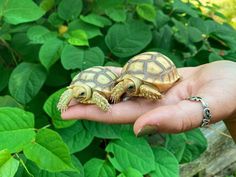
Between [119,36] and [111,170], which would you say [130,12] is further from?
[111,170]

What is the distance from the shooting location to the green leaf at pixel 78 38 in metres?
1.63

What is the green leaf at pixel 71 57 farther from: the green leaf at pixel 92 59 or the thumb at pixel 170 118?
the thumb at pixel 170 118

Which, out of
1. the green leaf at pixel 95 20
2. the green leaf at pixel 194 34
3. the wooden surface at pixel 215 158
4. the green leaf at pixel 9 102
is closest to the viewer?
the green leaf at pixel 9 102

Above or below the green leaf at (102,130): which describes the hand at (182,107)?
above

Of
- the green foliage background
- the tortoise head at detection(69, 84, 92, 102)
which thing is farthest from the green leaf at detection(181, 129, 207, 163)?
the tortoise head at detection(69, 84, 92, 102)

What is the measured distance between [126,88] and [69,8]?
0.51m

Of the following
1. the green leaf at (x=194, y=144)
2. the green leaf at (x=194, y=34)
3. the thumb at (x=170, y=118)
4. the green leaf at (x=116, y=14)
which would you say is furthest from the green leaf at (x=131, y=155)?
the green leaf at (x=194, y=34)

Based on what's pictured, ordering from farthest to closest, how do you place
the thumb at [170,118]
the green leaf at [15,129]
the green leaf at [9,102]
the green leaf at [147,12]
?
the green leaf at [147,12] → the green leaf at [9,102] → the green leaf at [15,129] → the thumb at [170,118]

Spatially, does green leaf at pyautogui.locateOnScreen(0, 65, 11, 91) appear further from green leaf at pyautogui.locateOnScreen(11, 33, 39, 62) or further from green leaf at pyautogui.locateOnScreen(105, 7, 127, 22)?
green leaf at pyautogui.locateOnScreen(105, 7, 127, 22)

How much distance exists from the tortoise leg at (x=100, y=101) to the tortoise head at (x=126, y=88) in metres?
0.05

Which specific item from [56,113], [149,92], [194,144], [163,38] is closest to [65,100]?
[56,113]

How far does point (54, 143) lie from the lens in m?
1.16

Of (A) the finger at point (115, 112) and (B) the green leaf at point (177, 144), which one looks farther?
(B) the green leaf at point (177, 144)

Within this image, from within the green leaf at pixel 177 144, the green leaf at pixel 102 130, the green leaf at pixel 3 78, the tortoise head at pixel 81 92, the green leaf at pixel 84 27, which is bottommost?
the green leaf at pixel 177 144
